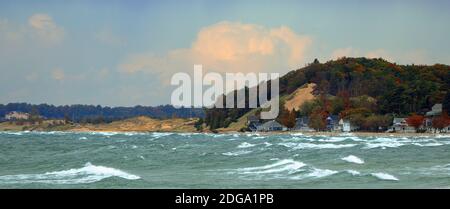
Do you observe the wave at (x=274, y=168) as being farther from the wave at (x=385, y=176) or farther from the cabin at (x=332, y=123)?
the cabin at (x=332, y=123)

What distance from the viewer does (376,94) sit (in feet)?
584

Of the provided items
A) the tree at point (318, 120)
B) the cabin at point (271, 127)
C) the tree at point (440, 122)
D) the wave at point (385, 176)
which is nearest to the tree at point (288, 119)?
the cabin at point (271, 127)

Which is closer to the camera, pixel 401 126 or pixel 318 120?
pixel 401 126

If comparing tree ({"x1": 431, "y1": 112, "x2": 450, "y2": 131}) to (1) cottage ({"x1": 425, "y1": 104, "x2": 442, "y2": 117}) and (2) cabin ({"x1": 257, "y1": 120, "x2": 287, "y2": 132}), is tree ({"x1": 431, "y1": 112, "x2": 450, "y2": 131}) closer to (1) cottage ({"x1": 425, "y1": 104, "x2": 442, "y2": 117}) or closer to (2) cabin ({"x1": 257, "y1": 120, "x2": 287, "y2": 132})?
(1) cottage ({"x1": 425, "y1": 104, "x2": 442, "y2": 117})

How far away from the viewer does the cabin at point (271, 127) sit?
17000cm

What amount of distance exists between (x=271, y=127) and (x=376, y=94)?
26.5m

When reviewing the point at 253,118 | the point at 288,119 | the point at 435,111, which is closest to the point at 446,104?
the point at 435,111

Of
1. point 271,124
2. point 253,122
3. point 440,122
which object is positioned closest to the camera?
point 440,122

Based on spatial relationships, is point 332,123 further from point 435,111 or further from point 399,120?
point 435,111

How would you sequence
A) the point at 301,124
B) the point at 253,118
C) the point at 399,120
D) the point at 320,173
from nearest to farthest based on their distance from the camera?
1. the point at 320,173
2. the point at 399,120
3. the point at 301,124
4. the point at 253,118

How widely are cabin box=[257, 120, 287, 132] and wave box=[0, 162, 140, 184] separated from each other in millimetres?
132014
